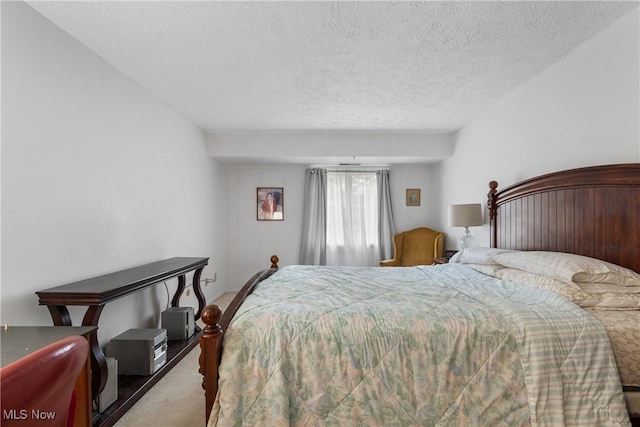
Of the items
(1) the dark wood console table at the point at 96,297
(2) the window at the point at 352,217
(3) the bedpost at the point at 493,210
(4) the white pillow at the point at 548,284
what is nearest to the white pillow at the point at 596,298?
(4) the white pillow at the point at 548,284

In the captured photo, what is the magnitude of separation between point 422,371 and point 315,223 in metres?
3.96

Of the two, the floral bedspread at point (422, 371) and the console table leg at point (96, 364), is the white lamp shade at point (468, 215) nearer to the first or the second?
the floral bedspread at point (422, 371)

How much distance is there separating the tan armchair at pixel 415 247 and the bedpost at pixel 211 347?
354 cm

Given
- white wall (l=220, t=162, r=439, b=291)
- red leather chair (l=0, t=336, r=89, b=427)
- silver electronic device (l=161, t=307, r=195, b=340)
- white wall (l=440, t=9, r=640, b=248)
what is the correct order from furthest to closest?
white wall (l=220, t=162, r=439, b=291) < silver electronic device (l=161, t=307, r=195, b=340) < white wall (l=440, t=9, r=640, b=248) < red leather chair (l=0, t=336, r=89, b=427)

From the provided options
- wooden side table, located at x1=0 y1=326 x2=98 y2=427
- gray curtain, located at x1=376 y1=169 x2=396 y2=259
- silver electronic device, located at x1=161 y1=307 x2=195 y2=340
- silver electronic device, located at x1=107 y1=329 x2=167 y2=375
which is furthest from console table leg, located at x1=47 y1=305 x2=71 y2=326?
gray curtain, located at x1=376 y1=169 x2=396 y2=259

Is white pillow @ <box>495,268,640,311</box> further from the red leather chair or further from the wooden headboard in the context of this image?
the red leather chair

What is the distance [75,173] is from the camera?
218 centimetres

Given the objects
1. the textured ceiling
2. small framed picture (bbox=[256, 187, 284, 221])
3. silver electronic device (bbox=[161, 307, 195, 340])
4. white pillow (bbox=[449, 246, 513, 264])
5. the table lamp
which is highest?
the textured ceiling

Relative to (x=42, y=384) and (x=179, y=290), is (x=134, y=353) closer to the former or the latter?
(x=179, y=290)

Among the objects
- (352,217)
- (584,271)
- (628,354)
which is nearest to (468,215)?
(584,271)

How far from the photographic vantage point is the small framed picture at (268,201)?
5.48 metres

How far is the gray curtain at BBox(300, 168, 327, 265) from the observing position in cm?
541

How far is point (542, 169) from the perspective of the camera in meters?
2.72

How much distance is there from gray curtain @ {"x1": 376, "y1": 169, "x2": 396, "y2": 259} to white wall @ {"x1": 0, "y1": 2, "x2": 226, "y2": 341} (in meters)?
3.26
